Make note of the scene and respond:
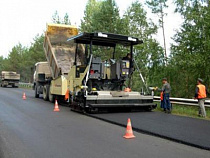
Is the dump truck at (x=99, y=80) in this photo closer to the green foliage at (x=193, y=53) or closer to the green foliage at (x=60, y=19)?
the green foliage at (x=193, y=53)

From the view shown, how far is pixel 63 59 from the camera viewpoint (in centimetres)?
1445

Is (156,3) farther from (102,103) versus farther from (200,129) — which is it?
(200,129)

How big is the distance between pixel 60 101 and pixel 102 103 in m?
5.33

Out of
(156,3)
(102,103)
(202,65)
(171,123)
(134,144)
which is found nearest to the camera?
(134,144)

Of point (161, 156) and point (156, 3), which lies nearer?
point (161, 156)

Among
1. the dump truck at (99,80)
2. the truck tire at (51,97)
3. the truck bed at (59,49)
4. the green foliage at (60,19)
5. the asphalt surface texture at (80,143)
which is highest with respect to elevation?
the green foliage at (60,19)

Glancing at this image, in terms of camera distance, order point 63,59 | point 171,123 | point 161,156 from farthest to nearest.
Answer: point 63,59 < point 171,123 < point 161,156

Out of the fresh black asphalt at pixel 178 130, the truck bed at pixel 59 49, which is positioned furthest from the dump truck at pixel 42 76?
the fresh black asphalt at pixel 178 130

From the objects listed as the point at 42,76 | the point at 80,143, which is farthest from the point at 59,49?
the point at 80,143

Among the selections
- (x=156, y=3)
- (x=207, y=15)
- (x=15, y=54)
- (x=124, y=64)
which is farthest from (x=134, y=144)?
(x=15, y=54)

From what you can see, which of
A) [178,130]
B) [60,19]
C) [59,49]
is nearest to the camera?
[178,130]

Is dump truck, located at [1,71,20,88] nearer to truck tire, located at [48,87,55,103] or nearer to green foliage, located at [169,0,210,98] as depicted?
truck tire, located at [48,87,55,103]

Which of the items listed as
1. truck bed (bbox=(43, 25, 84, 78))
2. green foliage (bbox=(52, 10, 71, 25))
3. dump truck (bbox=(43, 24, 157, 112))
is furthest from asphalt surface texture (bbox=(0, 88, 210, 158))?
green foliage (bbox=(52, 10, 71, 25))

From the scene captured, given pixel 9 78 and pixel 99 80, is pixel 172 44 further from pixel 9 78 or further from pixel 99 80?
pixel 9 78
